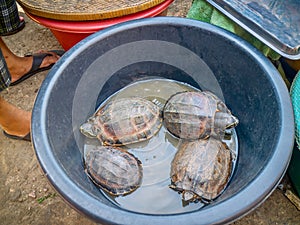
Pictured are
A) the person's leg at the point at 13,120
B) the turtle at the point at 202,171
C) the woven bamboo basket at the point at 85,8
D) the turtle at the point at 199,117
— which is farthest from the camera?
the person's leg at the point at 13,120

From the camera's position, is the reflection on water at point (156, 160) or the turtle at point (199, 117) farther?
the turtle at point (199, 117)

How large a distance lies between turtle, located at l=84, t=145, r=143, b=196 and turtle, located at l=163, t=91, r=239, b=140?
0.93ft

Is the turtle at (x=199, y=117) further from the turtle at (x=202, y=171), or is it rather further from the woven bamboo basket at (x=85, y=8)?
the woven bamboo basket at (x=85, y=8)

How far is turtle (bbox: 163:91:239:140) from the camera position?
1540 millimetres

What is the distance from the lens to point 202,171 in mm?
1393

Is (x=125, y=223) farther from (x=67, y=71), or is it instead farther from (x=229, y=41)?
(x=229, y=41)

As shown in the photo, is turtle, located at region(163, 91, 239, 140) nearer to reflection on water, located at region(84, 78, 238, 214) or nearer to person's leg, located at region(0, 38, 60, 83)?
reflection on water, located at region(84, 78, 238, 214)

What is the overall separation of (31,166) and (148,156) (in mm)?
833

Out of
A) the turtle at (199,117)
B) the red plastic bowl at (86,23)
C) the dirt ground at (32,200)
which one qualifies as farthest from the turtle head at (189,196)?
the red plastic bowl at (86,23)

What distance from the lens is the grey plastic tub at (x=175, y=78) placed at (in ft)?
3.47

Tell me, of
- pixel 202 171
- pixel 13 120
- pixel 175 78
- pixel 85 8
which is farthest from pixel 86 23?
pixel 202 171

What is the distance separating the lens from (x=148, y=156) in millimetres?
1590

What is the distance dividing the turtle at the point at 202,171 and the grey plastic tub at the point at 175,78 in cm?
6

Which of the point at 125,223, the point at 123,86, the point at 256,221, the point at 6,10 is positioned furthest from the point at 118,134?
the point at 6,10
